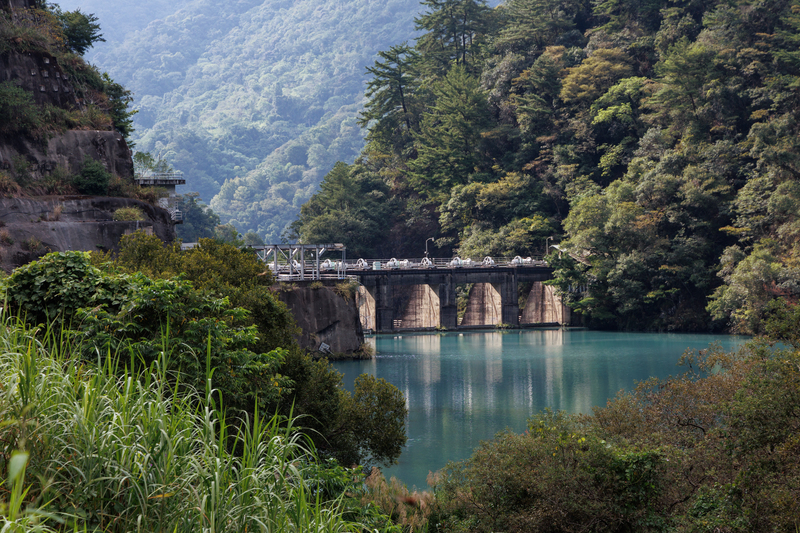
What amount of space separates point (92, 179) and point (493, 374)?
1846 centimetres

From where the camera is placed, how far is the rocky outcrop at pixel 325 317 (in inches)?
1309

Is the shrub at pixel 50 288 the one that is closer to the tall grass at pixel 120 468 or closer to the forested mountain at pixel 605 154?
the tall grass at pixel 120 468

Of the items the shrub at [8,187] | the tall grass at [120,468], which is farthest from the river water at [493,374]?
the shrub at [8,187]

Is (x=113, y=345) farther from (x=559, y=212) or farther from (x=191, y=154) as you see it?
(x=191, y=154)

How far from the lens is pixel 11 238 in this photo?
69.6ft

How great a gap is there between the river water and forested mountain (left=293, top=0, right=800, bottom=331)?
14.9 feet

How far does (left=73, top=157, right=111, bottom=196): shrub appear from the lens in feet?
85.3

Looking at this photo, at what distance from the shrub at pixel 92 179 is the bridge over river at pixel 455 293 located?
21.8 meters

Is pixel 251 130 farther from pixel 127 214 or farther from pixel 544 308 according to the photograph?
pixel 127 214

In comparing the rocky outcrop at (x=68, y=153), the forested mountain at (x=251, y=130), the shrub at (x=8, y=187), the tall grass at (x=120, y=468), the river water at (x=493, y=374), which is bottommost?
the river water at (x=493, y=374)

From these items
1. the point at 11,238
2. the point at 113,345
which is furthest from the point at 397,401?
the point at 11,238

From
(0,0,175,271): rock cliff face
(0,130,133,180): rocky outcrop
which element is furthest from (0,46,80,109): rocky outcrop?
(0,130,133,180): rocky outcrop

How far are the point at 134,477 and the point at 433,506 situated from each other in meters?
7.57

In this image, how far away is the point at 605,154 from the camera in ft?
192
